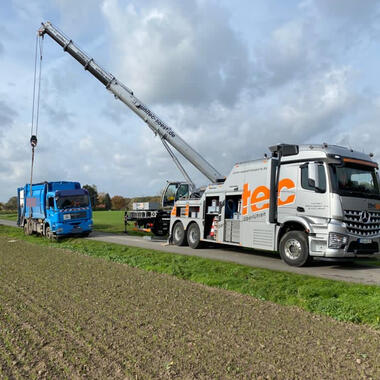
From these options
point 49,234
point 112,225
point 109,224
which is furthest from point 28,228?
point 109,224

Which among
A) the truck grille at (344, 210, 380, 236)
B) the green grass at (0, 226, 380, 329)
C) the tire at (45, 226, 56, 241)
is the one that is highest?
the truck grille at (344, 210, 380, 236)

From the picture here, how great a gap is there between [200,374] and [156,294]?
3.49 m

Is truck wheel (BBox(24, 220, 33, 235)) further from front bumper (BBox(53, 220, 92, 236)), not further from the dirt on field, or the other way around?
the dirt on field

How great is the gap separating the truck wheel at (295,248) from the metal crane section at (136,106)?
279 inches

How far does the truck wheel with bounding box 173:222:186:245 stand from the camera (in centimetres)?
1612

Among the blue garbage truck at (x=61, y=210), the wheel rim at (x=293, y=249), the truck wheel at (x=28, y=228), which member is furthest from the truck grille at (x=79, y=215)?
the wheel rim at (x=293, y=249)

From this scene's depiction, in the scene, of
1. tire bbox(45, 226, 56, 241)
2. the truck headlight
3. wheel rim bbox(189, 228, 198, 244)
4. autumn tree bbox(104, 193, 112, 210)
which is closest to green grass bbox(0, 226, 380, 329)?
the truck headlight

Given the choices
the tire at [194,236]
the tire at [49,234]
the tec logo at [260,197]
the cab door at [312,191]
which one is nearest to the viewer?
the cab door at [312,191]

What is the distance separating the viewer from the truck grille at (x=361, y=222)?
9750mm

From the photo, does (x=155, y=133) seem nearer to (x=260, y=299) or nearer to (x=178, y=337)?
(x=260, y=299)

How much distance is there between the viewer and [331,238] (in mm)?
9555

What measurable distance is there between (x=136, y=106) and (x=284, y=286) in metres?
13.6

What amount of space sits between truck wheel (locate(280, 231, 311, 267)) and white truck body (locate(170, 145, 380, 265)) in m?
0.14

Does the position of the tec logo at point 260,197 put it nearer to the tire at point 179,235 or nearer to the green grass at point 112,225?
the tire at point 179,235
